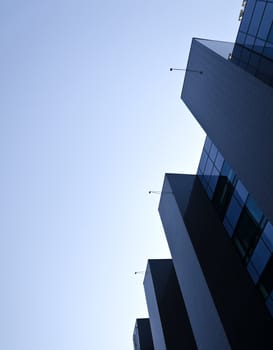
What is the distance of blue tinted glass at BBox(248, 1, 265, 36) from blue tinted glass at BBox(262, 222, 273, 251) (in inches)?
618

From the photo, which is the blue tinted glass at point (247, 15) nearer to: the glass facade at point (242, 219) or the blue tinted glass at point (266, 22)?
the blue tinted glass at point (266, 22)

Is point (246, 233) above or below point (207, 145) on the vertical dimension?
below

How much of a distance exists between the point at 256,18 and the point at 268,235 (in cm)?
1743

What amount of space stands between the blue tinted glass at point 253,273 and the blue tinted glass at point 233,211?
15.3ft

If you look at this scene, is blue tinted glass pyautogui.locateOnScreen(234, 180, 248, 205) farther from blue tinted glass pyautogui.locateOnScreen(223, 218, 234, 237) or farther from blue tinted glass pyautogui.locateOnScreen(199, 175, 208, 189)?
blue tinted glass pyautogui.locateOnScreen(199, 175, 208, 189)

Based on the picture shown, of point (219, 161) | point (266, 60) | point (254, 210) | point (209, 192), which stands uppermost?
point (209, 192)

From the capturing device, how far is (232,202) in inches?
1216

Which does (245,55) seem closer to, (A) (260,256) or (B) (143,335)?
(A) (260,256)

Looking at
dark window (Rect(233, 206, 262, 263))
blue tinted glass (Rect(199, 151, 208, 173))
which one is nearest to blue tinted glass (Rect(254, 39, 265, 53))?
dark window (Rect(233, 206, 262, 263))

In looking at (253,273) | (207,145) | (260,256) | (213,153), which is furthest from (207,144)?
(253,273)

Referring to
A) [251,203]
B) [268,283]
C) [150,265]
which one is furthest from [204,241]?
[150,265]

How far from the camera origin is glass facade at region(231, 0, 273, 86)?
2519 cm

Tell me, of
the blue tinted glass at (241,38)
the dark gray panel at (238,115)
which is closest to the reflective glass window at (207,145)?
the dark gray panel at (238,115)

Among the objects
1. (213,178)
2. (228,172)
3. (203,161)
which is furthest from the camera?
(203,161)
